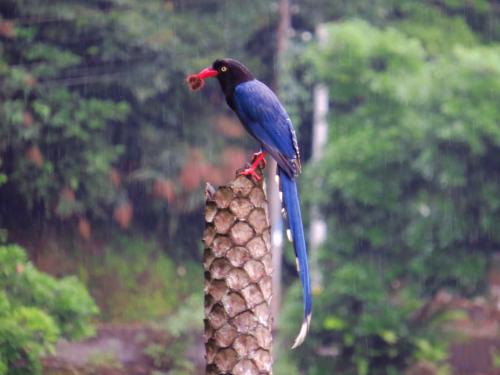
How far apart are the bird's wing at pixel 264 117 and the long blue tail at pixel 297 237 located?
14.8 inches

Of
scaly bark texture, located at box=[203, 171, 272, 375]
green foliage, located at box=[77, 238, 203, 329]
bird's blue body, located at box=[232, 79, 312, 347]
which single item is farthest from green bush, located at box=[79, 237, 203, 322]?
scaly bark texture, located at box=[203, 171, 272, 375]

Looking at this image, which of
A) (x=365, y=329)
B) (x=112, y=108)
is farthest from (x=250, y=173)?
(x=112, y=108)

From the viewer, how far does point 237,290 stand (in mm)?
2590

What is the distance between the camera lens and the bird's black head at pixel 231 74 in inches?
151

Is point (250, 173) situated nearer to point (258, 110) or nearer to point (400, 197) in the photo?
point (258, 110)

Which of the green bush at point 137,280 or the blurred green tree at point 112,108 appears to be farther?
the green bush at point 137,280

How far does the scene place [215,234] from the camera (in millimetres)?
2648

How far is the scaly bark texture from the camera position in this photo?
8.44 feet

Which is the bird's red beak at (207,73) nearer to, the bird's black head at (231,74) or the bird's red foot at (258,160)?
the bird's black head at (231,74)

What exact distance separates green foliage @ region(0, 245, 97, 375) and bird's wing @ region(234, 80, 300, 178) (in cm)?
194

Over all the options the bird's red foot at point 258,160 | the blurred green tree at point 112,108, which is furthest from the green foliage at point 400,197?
the bird's red foot at point 258,160

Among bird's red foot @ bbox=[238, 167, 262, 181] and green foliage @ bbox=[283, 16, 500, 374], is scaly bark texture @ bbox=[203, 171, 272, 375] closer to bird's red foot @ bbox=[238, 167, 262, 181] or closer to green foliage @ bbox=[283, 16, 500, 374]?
bird's red foot @ bbox=[238, 167, 262, 181]

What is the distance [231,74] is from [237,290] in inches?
59.3

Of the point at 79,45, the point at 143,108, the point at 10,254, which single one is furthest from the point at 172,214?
the point at 10,254
